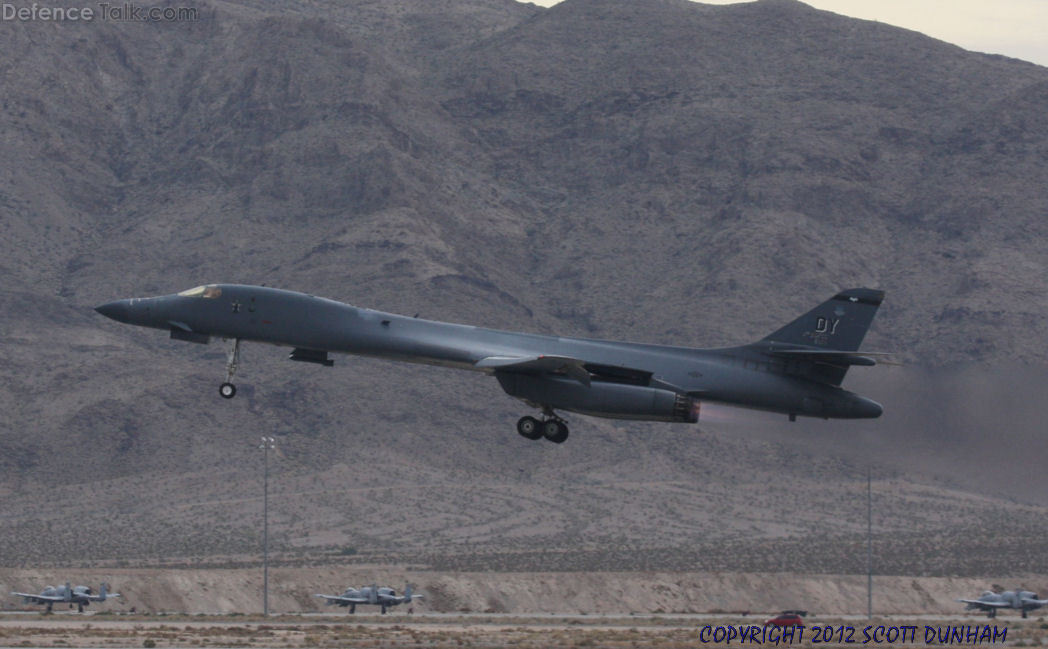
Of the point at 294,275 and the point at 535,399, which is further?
the point at 294,275

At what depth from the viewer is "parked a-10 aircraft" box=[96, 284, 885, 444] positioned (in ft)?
182

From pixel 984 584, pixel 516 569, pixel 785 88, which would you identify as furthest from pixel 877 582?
pixel 785 88

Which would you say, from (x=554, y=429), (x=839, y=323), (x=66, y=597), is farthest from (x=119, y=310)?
(x=66, y=597)

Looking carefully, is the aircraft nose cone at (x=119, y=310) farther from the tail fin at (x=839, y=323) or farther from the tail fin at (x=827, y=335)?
the tail fin at (x=839, y=323)

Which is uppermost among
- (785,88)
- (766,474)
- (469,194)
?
(785,88)

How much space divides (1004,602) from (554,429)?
45205mm

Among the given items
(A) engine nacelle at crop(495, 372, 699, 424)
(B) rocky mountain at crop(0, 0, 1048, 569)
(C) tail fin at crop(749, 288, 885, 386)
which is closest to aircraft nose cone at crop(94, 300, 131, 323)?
(A) engine nacelle at crop(495, 372, 699, 424)

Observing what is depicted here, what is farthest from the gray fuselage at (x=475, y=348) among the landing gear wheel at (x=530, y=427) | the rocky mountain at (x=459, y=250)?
the rocky mountain at (x=459, y=250)

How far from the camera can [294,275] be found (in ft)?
527

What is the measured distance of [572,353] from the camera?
5666cm

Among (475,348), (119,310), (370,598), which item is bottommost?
(370,598)

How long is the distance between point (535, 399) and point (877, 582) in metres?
51.3

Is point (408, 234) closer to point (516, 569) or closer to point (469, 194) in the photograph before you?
point (469, 194)

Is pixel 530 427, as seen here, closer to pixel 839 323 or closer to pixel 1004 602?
pixel 839 323
